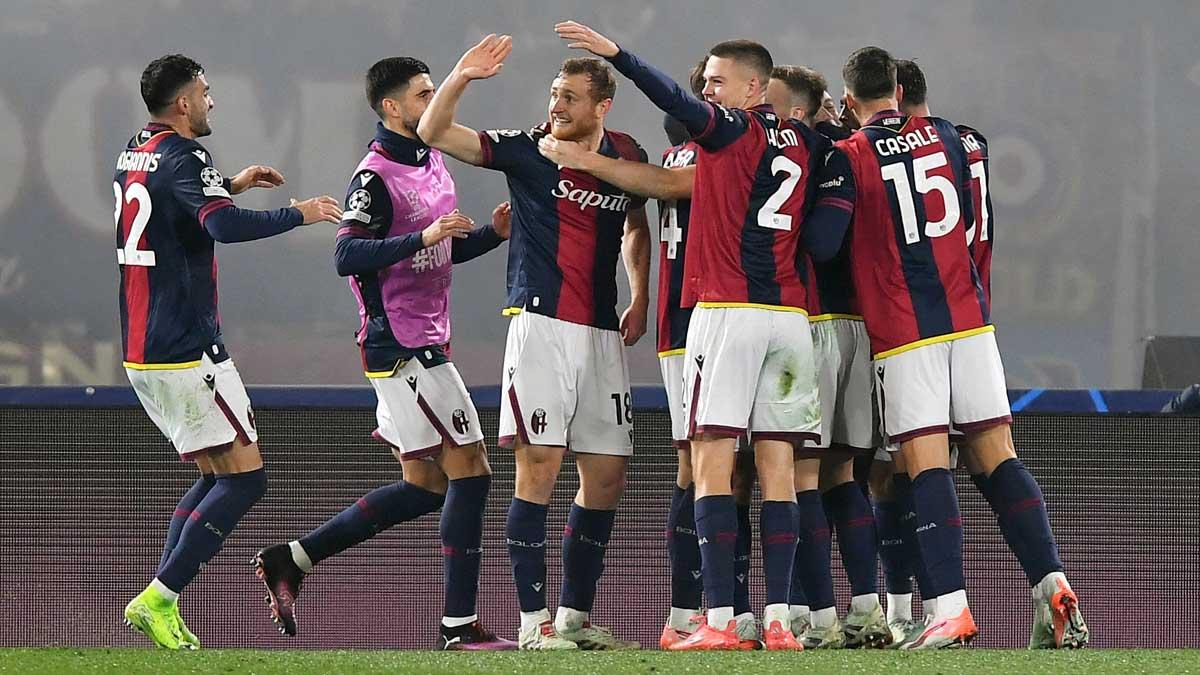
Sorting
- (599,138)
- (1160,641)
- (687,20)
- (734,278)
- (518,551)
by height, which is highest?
(687,20)

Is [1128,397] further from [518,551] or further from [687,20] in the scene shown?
[687,20]

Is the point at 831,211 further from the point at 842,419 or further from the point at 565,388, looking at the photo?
the point at 565,388

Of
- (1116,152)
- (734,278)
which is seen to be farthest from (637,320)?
(1116,152)

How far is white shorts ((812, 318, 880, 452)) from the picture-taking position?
3998 mm

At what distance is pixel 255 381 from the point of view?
7008 millimetres

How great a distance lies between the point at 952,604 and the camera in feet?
12.1

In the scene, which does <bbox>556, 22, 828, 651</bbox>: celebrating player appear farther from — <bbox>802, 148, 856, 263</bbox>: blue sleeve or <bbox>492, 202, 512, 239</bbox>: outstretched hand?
<bbox>492, 202, 512, 239</bbox>: outstretched hand

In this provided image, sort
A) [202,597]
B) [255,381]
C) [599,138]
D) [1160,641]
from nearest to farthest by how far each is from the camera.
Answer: [599,138], [1160,641], [202,597], [255,381]

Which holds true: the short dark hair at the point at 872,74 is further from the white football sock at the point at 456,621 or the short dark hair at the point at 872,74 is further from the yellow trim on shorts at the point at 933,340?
the white football sock at the point at 456,621

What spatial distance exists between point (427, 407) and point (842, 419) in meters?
1.10

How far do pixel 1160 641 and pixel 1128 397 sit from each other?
0.74 metres

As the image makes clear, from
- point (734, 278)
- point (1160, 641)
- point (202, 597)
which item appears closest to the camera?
point (734, 278)

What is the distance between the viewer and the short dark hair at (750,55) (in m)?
3.81

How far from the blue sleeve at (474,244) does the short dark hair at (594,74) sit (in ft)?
1.90
